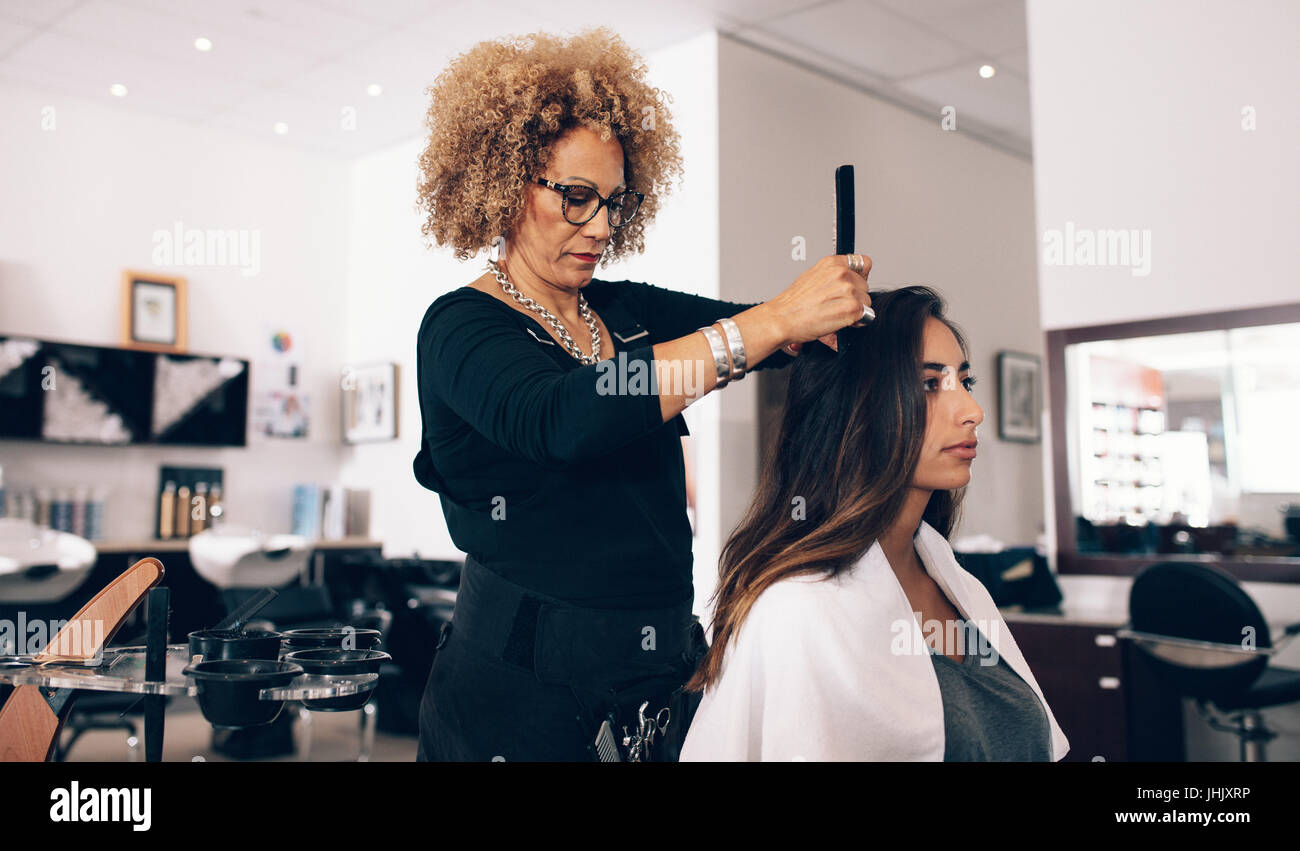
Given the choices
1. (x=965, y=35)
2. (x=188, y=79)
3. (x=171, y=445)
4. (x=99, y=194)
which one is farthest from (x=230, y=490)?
(x=965, y=35)

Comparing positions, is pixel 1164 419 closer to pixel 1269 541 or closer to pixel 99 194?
pixel 1269 541

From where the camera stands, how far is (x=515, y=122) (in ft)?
4.53

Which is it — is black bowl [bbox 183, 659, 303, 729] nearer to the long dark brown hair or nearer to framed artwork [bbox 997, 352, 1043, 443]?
the long dark brown hair

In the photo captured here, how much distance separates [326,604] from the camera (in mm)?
4516

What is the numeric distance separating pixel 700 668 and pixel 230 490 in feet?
15.1

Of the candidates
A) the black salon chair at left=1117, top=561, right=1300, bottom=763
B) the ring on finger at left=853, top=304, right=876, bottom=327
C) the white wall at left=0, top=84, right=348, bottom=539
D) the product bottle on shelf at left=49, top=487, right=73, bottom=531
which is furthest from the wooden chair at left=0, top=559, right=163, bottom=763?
the white wall at left=0, top=84, right=348, bottom=539

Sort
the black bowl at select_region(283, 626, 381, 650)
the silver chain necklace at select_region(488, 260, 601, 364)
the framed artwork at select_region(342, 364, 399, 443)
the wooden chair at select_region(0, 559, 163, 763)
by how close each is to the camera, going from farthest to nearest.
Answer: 1. the framed artwork at select_region(342, 364, 399, 443)
2. the silver chain necklace at select_region(488, 260, 601, 364)
3. the black bowl at select_region(283, 626, 381, 650)
4. the wooden chair at select_region(0, 559, 163, 763)

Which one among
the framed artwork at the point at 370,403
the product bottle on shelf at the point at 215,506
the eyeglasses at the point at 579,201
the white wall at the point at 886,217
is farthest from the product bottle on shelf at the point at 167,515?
the eyeglasses at the point at 579,201

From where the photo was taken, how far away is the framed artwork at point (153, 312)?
16.5 ft

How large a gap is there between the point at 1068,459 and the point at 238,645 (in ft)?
9.52

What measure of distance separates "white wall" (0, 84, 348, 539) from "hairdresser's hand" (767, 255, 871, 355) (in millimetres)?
4646

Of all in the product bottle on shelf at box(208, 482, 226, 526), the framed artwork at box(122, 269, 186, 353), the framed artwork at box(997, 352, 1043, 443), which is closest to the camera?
the framed artwork at box(122, 269, 186, 353)

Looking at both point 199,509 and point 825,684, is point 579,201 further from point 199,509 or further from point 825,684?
point 199,509

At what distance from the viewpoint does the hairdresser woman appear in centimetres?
109
